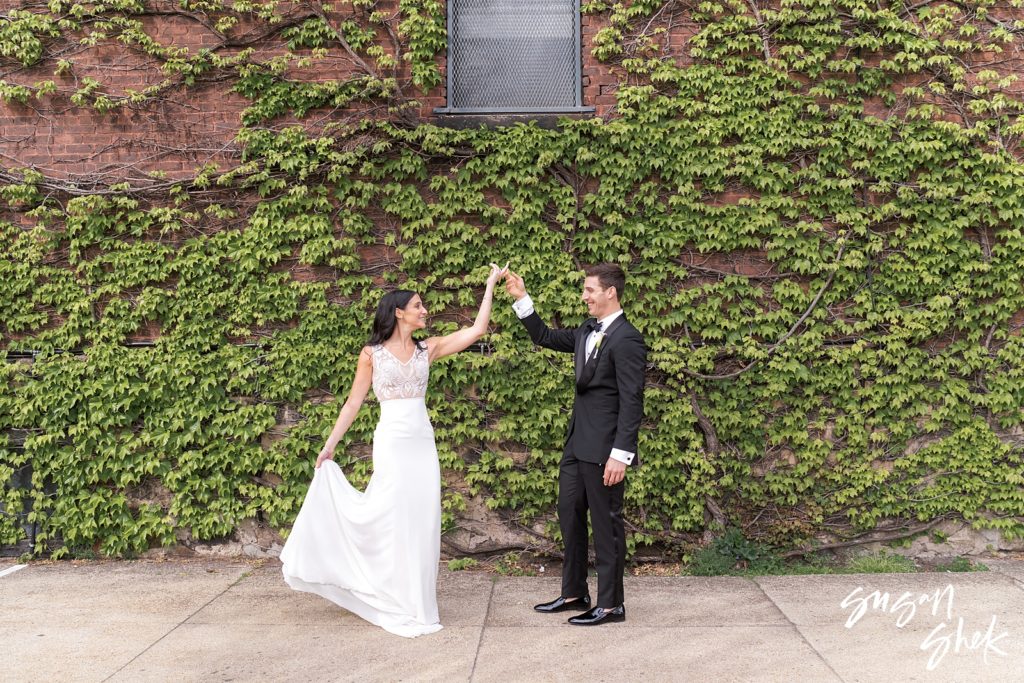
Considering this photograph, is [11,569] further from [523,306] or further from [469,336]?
[523,306]

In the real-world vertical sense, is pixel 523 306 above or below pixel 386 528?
above

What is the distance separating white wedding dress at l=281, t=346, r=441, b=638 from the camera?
5055 millimetres

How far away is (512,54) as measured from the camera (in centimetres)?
694

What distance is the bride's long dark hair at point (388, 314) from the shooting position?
520cm

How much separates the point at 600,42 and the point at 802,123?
5.12 ft

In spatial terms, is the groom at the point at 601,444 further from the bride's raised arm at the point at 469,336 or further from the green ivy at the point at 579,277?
the green ivy at the point at 579,277

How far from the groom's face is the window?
219cm

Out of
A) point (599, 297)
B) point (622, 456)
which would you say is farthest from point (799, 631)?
point (599, 297)

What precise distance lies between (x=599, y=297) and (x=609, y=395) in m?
0.56

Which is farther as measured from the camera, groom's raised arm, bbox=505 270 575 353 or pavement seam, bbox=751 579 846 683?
groom's raised arm, bbox=505 270 575 353

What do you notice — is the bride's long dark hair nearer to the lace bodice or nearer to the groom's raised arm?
the lace bodice

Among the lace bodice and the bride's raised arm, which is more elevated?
the bride's raised arm

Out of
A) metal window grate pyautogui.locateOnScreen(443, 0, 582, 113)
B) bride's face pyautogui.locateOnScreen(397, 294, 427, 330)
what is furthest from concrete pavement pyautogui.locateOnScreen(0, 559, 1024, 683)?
metal window grate pyautogui.locateOnScreen(443, 0, 582, 113)

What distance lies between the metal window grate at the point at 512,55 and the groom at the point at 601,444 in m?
2.18
